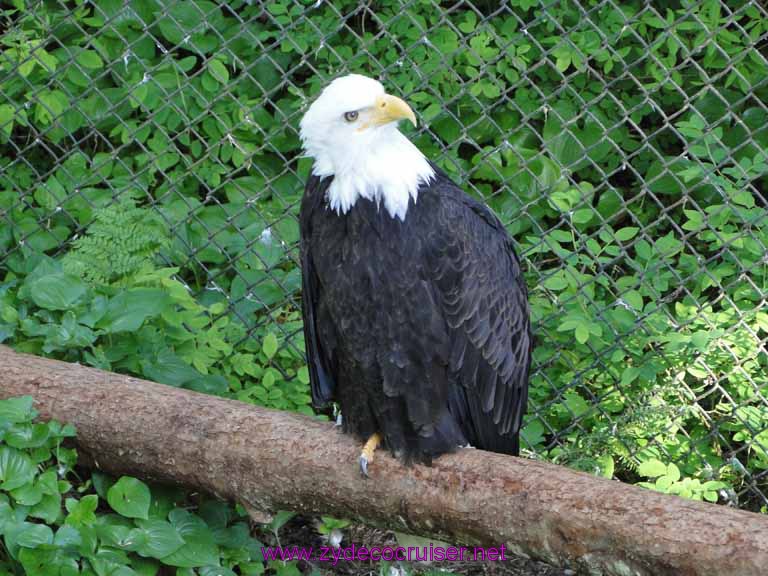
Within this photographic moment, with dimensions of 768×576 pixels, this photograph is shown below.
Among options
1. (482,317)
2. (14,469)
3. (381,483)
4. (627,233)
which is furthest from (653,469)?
(14,469)

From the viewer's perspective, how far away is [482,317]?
10.7 feet

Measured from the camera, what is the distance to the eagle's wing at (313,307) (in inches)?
127

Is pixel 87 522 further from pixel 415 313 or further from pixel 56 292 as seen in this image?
pixel 415 313

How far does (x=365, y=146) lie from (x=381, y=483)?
0.95 m

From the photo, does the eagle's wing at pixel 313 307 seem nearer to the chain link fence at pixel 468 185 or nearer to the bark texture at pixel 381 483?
the bark texture at pixel 381 483

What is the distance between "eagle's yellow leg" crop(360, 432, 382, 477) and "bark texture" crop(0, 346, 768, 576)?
3 cm

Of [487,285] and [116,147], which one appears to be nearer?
[487,285]

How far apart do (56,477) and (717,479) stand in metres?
2.25

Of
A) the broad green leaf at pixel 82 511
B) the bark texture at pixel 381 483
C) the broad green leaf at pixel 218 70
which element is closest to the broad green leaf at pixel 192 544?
the bark texture at pixel 381 483

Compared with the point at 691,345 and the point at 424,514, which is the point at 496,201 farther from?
the point at 424,514

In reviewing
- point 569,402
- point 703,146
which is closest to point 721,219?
point 703,146

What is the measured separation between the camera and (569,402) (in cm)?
407

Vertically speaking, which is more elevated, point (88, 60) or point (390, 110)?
point (88, 60)

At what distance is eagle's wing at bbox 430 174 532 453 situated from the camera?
3.18m
